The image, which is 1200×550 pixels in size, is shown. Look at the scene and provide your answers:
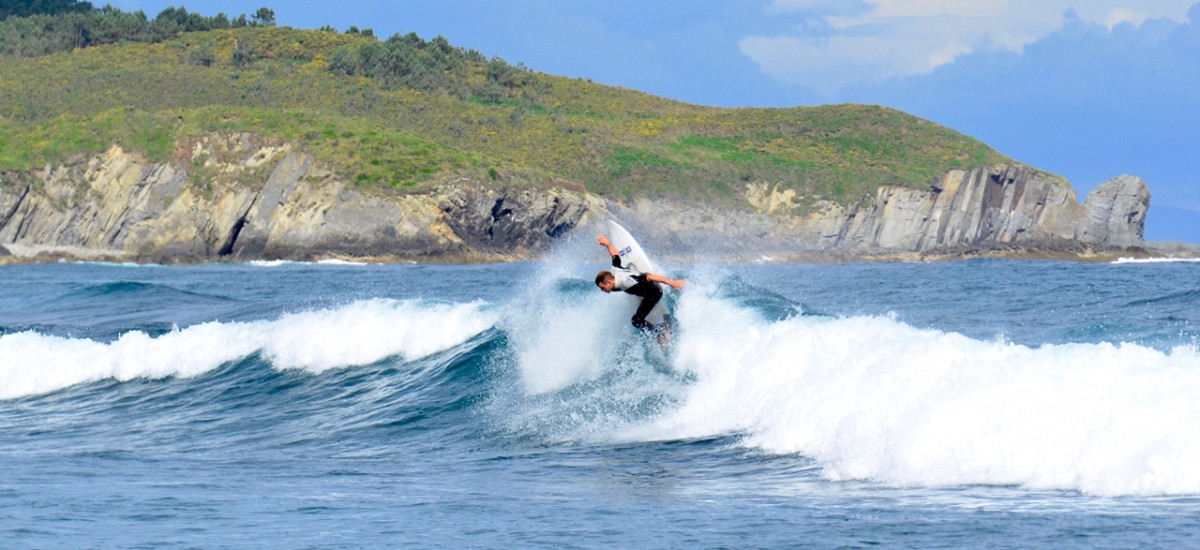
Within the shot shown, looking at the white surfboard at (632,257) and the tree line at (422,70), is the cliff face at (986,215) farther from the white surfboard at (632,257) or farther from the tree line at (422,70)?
the white surfboard at (632,257)

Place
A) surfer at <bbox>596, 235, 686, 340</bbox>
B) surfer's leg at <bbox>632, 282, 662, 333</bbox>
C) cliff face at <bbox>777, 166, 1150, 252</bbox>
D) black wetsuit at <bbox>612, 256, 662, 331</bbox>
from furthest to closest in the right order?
1. cliff face at <bbox>777, 166, 1150, 252</bbox>
2. surfer's leg at <bbox>632, 282, 662, 333</bbox>
3. black wetsuit at <bbox>612, 256, 662, 331</bbox>
4. surfer at <bbox>596, 235, 686, 340</bbox>

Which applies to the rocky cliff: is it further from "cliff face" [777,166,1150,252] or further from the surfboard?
the surfboard

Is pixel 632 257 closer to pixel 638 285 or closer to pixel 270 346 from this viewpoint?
pixel 638 285

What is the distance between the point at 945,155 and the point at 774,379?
99610mm

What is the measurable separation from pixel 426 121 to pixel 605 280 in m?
95.1

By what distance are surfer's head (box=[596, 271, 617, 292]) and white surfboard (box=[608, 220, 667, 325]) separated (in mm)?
765

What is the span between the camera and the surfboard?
1339 centimetres

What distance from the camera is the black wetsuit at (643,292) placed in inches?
513

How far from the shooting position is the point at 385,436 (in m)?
13.5

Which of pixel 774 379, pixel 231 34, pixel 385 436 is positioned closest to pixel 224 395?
pixel 385 436

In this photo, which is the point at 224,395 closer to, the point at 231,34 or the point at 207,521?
the point at 207,521

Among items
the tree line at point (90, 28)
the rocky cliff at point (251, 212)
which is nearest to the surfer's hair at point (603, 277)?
the rocky cliff at point (251, 212)

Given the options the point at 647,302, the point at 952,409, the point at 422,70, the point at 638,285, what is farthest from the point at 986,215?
the point at 952,409

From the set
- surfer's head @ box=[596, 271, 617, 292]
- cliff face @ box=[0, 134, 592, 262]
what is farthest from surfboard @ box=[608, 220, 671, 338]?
cliff face @ box=[0, 134, 592, 262]
